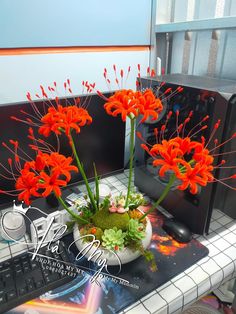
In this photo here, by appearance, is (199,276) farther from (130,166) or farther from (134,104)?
(134,104)

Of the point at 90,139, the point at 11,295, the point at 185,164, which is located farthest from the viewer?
the point at 90,139

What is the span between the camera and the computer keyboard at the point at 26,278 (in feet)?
1.86

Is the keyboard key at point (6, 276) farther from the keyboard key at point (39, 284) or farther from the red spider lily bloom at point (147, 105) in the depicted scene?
the red spider lily bloom at point (147, 105)

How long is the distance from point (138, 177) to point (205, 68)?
473 millimetres

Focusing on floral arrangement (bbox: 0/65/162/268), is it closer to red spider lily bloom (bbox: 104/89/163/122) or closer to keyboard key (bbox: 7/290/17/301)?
red spider lily bloom (bbox: 104/89/163/122)

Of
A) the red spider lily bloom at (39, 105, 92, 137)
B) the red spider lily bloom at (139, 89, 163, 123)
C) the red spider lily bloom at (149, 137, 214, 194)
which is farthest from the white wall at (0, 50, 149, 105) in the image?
the red spider lily bloom at (149, 137, 214, 194)

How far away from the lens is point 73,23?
33.8 inches

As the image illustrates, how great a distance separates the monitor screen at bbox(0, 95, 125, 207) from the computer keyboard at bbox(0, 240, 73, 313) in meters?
0.19

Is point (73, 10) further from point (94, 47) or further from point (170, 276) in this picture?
point (170, 276)

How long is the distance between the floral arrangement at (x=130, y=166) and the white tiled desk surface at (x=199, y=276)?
0.08 m

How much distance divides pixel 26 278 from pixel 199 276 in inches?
16.3

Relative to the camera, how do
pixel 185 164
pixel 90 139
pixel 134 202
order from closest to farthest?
1. pixel 185 164
2. pixel 134 202
3. pixel 90 139

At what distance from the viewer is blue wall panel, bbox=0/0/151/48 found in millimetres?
769

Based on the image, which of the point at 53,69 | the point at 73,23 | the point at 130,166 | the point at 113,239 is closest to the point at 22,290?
the point at 113,239
